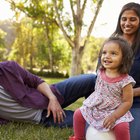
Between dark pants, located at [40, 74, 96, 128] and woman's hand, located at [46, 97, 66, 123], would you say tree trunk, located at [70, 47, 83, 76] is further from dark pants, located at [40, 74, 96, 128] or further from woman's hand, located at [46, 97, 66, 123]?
woman's hand, located at [46, 97, 66, 123]

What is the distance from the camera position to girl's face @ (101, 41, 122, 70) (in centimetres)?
265

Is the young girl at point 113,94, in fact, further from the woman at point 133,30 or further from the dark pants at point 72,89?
the dark pants at point 72,89

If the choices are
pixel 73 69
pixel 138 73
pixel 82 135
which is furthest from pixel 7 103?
pixel 73 69

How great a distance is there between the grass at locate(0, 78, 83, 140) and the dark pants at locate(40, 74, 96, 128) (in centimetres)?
12

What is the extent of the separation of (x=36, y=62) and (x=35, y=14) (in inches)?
790

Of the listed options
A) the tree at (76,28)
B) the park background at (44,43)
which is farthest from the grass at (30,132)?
the tree at (76,28)

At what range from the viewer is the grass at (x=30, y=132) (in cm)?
318

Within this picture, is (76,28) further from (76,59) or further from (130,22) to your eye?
(130,22)

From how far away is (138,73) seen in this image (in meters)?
3.31

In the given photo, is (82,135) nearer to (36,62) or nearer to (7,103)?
(7,103)

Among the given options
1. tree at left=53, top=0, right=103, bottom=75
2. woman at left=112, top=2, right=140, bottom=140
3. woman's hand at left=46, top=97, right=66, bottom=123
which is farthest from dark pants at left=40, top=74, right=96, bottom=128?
tree at left=53, top=0, right=103, bottom=75

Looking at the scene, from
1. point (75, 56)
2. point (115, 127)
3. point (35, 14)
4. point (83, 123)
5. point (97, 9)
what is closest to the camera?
point (115, 127)

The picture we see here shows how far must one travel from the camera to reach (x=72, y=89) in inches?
147

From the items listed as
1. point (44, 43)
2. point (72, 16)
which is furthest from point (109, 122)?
point (44, 43)
